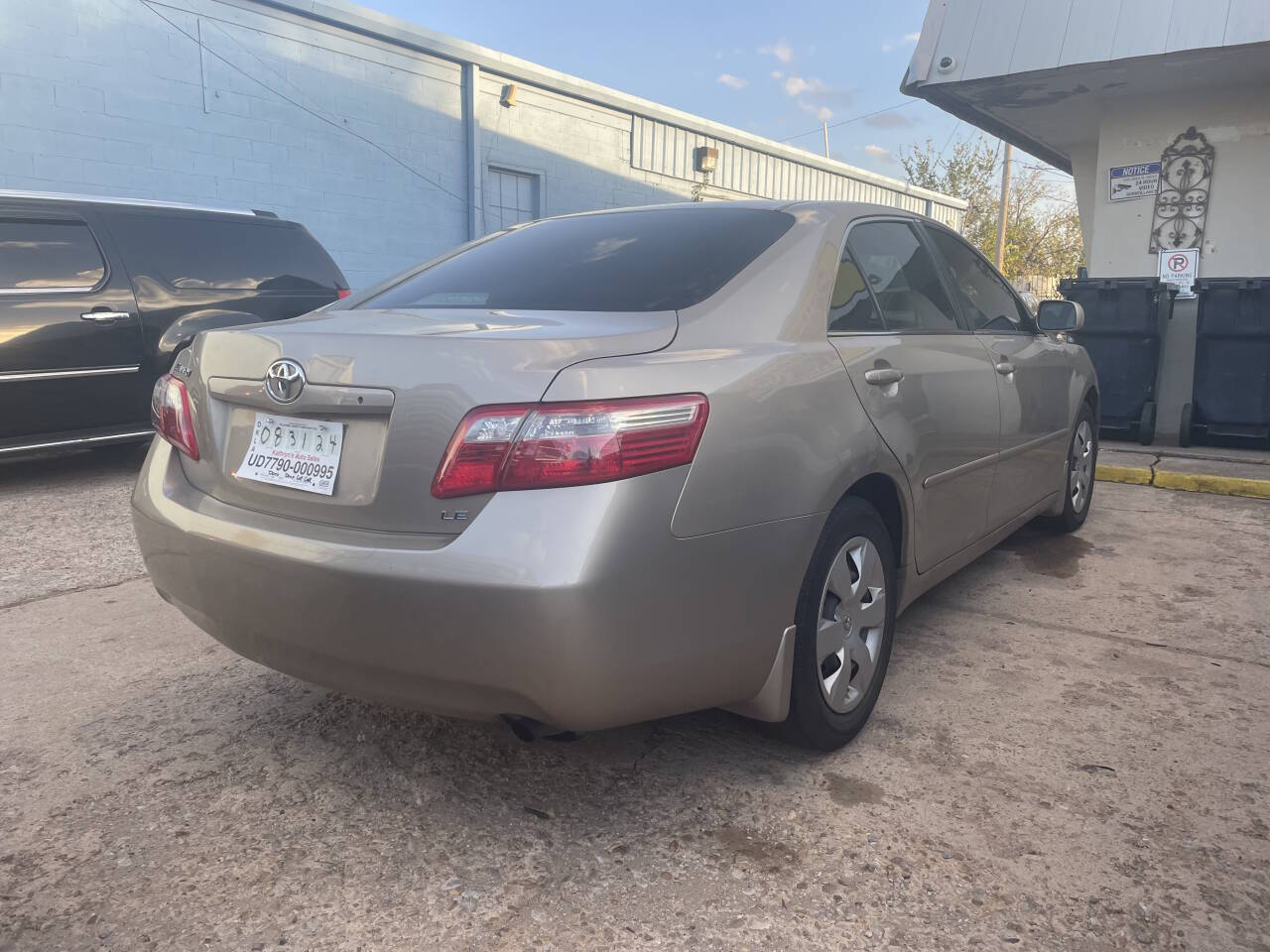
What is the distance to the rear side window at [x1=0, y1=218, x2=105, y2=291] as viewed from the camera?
18.3ft

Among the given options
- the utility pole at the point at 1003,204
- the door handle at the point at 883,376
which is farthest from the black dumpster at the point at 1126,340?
the utility pole at the point at 1003,204

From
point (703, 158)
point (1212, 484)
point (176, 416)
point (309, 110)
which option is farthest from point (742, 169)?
point (176, 416)

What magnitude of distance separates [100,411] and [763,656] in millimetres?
5235

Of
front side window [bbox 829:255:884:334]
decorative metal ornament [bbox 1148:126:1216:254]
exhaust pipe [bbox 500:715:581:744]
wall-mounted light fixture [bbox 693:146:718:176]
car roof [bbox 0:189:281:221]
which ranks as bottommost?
exhaust pipe [bbox 500:715:581:744]

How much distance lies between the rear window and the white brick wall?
801 cm

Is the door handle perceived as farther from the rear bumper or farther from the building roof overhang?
the building roof overhang

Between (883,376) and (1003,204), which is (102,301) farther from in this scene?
(1003,204)

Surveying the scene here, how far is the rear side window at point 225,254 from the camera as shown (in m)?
6.18

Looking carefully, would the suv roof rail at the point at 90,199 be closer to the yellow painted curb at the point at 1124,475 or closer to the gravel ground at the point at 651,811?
the gravel ground at the point at 651,811

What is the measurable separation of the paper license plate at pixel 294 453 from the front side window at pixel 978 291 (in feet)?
7.95

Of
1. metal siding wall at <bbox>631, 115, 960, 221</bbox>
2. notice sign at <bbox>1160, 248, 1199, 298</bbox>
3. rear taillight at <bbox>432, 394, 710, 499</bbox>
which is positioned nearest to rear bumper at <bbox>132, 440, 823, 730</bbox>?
rear taillight at <bbox>432, 394, 710, 499</bbox>

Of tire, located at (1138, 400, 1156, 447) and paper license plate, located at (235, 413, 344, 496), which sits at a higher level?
paper license plate, located at (235, 413, 344, 496)

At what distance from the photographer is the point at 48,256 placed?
571 centimetres

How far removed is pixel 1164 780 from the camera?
243 cm
